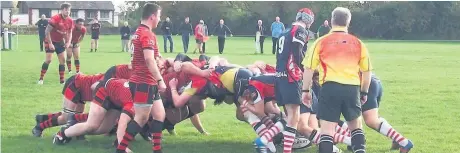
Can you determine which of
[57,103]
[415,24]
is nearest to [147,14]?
[57,103]

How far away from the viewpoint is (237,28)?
7906cm

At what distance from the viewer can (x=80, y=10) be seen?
110 metres

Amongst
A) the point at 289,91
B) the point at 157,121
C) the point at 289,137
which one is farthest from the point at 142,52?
the point at 289,137

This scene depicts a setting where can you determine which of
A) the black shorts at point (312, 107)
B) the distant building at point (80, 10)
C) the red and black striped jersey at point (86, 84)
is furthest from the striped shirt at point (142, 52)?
the distant building at point (80, 10)

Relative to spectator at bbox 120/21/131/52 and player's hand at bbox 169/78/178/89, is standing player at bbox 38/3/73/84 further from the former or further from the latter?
spectator at bbox 120/21/131/52

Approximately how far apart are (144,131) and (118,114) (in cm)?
43

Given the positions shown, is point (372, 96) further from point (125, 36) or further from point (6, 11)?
point (6, 11)

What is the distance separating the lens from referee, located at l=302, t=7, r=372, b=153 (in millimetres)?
7203

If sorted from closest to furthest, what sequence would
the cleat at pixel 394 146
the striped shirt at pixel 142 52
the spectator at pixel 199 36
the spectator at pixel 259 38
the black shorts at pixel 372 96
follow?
1. the striped shirt at pixel 142 52
2. the black shorts at pixel 372 96
3. the cleat at pixel 394 146
4. the spectator at pixel 199 36
5. the spectator at pixel 259 38

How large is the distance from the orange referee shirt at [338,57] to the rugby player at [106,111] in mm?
2262

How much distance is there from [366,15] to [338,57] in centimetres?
6395

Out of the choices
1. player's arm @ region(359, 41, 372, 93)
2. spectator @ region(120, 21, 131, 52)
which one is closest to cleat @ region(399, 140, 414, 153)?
player's arm @ region(359, 41, 372, 93)

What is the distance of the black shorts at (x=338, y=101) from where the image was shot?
720 centimetres

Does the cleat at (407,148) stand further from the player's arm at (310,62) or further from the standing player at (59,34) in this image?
the standing player at (59,34)
